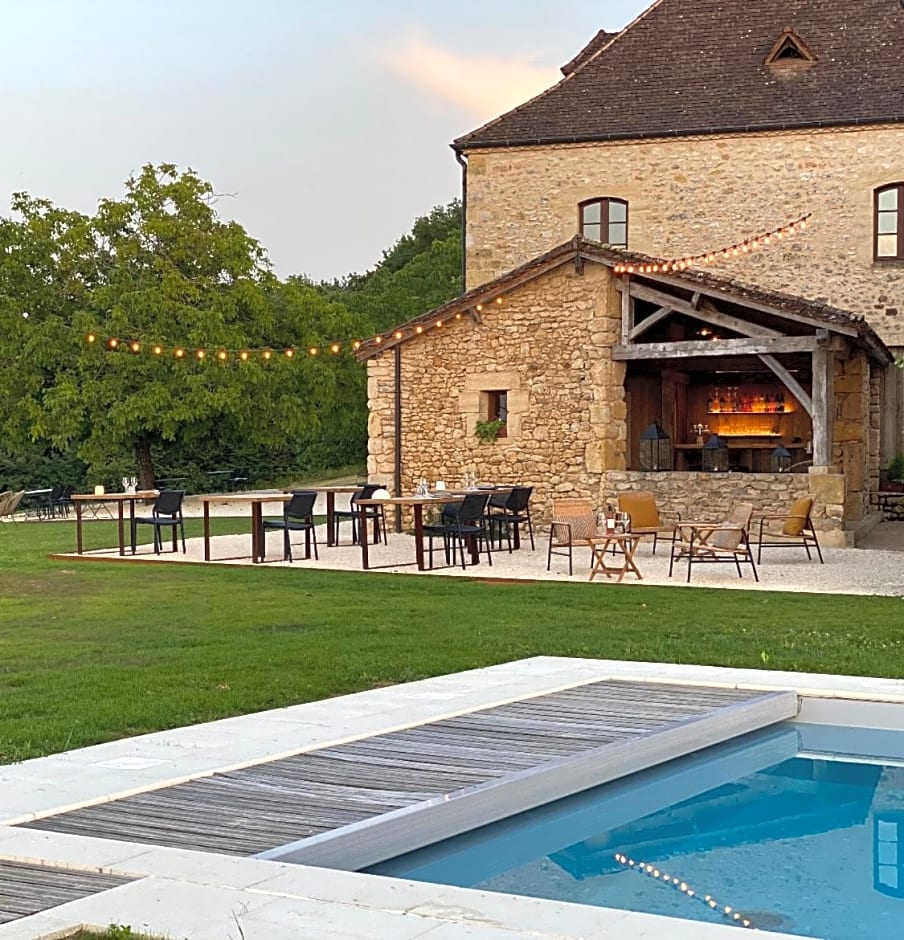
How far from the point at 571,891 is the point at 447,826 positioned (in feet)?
1.54

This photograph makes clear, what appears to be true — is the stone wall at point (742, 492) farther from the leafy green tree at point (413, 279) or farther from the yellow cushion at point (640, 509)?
the leafy green tree at point (413, 279)

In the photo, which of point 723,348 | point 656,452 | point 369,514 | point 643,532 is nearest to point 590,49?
point 656,452

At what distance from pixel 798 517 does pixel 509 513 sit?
352cm

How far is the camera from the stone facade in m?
Result: 16.4

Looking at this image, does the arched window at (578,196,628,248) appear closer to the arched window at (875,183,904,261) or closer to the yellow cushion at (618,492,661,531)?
the arched window at (875,183,904,261)

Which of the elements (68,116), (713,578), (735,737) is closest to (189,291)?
(68,116)

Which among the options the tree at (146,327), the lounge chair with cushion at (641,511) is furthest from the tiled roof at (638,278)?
the tree at (146,327)

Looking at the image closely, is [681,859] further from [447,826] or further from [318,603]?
[318,603]

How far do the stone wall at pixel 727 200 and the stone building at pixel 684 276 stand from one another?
0.11ft

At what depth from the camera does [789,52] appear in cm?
2188

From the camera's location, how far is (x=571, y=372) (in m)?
16.8

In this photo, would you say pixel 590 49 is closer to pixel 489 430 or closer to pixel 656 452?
pixel 656 452

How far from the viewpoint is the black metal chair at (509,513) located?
15344mm

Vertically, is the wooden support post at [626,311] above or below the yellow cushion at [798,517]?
above
